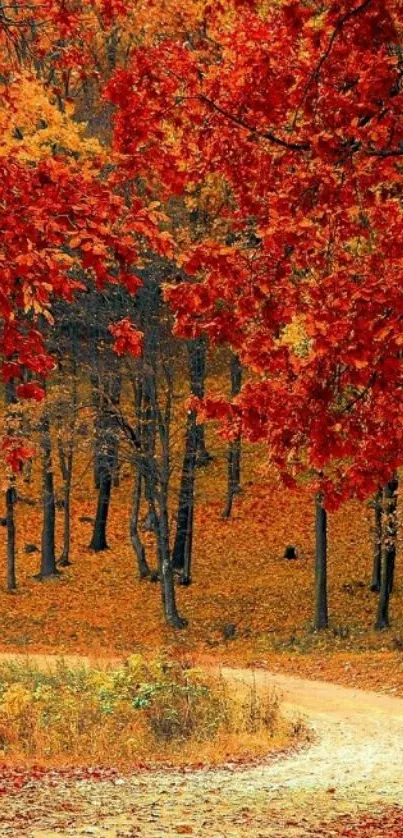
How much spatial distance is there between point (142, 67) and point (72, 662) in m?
15.5

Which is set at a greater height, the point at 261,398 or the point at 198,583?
the point at 261,398

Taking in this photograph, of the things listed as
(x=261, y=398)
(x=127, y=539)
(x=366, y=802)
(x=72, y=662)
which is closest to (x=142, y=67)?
(x=261, y=398)

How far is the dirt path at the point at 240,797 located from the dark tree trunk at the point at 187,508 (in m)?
15.1

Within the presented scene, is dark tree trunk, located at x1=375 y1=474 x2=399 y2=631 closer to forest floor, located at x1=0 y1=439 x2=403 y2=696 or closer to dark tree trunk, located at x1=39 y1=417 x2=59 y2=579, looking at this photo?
forest floor, located at x1=0 y1=439 x2=403 y2=696

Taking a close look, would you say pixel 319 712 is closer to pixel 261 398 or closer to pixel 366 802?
pixel 366 802

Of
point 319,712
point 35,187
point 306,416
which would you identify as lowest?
point 319,712

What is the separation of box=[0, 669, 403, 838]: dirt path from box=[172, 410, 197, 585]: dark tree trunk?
15.1 meters

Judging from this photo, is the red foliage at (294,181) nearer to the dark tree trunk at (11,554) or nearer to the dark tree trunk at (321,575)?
the dark tree trunk at (321,575)

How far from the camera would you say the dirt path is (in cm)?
1025

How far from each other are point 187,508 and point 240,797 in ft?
73.1

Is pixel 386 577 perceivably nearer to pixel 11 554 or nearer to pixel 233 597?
pixel 233 597

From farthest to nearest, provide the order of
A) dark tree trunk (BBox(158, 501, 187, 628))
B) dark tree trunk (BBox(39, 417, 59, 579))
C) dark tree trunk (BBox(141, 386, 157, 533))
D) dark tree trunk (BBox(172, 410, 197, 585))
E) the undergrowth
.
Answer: dark tree trunk (BBox(39, 417, 59, 579))
dark tree trunk (BBox(172, 410, 197, 585))
dark tree trunk (BBox(141, 386, 157, 533))
dark tree trunk (BBox(158, 501, 187, 628))
the undergrowth

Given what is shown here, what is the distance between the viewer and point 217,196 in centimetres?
2619

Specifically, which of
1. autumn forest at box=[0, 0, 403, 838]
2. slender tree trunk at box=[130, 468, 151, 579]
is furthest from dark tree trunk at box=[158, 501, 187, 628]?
autumn forest at box=[0, 0, 403, 838]
